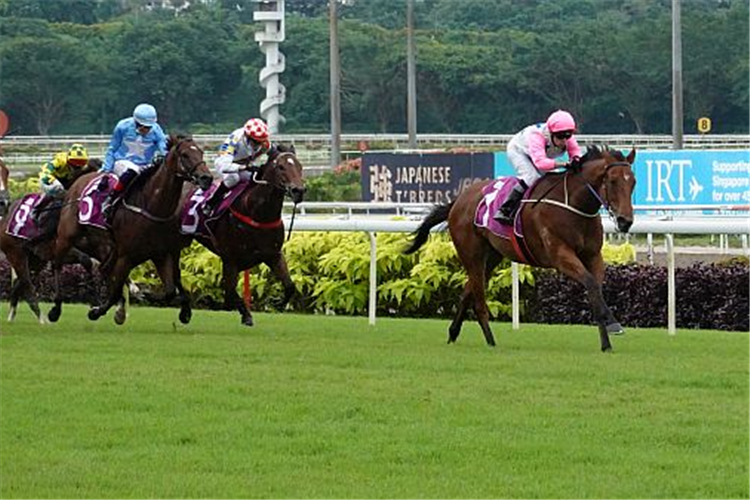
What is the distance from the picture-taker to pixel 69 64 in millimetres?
52125

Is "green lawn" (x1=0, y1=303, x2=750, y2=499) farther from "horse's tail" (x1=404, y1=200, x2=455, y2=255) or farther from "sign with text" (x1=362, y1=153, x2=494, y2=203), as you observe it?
"sign with text" (x1=362, y1=153, x2=494, y2=203)

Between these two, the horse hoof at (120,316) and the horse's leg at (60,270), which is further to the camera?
the horse's leg at (60,270)

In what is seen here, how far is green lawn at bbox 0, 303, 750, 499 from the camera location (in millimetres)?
6188

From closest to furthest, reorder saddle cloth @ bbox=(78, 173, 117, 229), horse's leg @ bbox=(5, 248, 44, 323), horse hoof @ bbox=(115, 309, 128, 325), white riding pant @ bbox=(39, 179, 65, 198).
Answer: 1. saddle cloth @ bbox=(78, 173, 117, 229)
2. horse hoof @ bbox=(115, 309, 128, 325)
3. white riding pant @ bbox=(39, 179, 65, 198)
4. horse's leg @ bbox=(5, 248, 44, 323)

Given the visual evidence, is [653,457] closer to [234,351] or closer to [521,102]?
[234,351]

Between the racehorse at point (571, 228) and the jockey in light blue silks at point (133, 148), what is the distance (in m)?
2.35

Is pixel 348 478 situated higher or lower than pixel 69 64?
lower

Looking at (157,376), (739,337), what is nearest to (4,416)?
(157,376)

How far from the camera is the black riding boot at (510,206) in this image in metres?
10.8

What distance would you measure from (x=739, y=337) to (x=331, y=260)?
4.58 meters

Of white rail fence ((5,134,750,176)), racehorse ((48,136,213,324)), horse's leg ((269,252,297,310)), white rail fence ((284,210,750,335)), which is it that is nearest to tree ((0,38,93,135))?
white rail fence ((5,134,750,176))

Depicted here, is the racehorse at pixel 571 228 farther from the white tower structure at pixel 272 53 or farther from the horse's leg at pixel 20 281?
the white tower structure at pixel 272 53

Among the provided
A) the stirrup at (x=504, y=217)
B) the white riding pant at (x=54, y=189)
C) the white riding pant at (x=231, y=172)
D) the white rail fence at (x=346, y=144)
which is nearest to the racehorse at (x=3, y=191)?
the white riding pant at (x=54, y=189)

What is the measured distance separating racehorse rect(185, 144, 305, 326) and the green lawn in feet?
3.01
